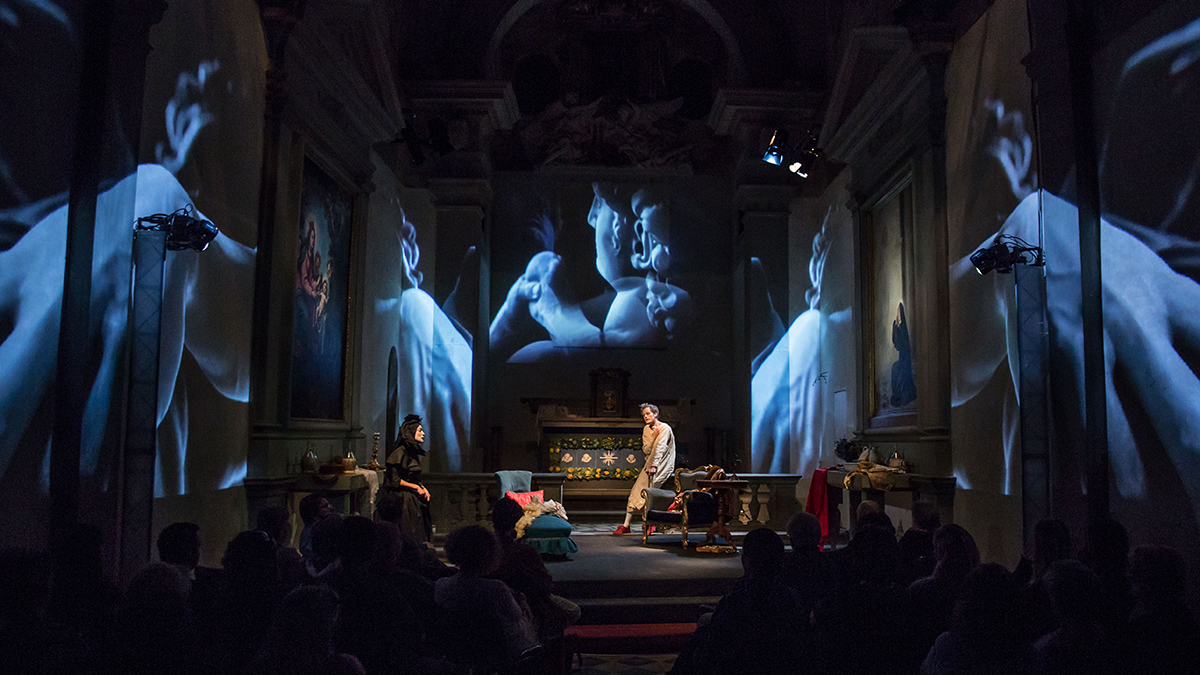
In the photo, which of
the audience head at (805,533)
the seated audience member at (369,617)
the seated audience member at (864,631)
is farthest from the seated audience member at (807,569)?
the seated audience member at (369,617)

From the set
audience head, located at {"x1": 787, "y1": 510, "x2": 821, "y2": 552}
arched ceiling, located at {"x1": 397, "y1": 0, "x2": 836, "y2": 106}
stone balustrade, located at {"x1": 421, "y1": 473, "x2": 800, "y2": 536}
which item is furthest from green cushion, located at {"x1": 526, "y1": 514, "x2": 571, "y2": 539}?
arched ceiling, located at {"x1": 397, "y1": 0, "x2": 836, "y2": 106}

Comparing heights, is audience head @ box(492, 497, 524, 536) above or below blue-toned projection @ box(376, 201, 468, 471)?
below

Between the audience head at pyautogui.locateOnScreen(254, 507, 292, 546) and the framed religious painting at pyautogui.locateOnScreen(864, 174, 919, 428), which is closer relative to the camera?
the audience head at pyautogui.locateOnScreen(254, 507, 292, 546)

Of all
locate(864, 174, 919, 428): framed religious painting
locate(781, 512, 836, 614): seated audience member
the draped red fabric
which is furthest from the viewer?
the draped red fabric

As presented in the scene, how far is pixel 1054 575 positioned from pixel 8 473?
457 centimetres

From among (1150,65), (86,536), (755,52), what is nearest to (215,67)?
(86,536)

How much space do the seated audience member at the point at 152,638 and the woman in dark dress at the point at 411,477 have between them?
5.29 m

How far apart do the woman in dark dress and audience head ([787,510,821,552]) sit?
4.49 meters

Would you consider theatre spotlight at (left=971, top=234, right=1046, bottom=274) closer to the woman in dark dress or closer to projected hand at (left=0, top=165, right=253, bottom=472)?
the woman in dark dress

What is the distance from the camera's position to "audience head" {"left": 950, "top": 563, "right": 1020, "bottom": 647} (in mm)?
2714

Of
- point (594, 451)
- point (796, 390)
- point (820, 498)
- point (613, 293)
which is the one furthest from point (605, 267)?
point (820, 498)

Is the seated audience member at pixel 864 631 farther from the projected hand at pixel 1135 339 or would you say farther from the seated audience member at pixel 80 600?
the seated audience member at pixel 80 600

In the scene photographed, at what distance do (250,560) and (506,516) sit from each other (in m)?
2.07

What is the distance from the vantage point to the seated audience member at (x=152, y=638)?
9.20ft
